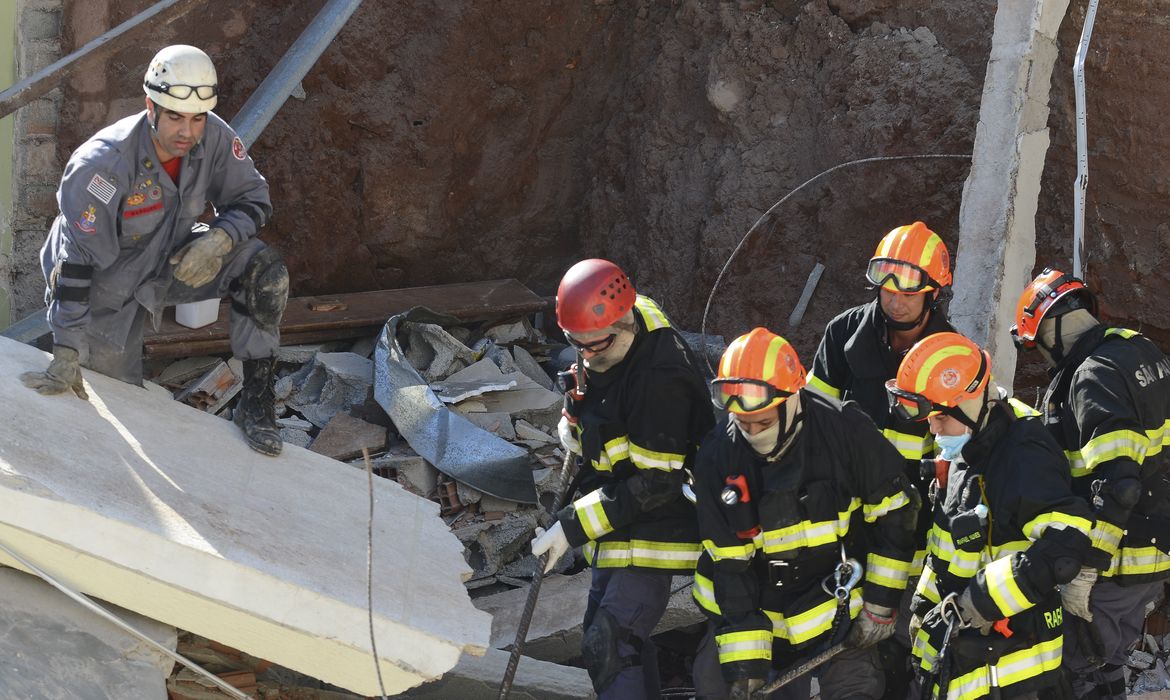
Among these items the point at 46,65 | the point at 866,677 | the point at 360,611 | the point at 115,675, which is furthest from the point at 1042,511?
the point at 46,65

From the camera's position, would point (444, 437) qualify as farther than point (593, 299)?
Yes

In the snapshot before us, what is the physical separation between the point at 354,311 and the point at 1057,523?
516 cm

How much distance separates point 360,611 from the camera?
13.6 feet

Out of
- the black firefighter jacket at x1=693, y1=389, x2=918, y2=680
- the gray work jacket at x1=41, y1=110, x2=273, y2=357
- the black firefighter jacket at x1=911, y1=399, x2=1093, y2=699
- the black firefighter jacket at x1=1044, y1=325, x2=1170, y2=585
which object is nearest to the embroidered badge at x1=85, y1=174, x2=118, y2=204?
the gray work jacket at x1=41, y1=110, x2=273, y2=357

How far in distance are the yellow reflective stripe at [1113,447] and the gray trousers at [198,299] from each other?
328 centimetres

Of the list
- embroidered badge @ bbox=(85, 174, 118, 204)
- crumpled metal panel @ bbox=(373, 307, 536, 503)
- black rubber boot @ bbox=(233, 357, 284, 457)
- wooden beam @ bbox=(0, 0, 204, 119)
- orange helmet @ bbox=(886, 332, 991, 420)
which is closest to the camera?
Result: orange helmet @ bbox=(886, 332, 991, 420)

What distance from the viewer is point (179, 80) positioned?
457 cm

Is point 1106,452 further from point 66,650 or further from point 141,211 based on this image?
point 141,211

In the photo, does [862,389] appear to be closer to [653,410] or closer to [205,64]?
[653,410]

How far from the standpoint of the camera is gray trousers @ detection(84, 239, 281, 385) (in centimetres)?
501

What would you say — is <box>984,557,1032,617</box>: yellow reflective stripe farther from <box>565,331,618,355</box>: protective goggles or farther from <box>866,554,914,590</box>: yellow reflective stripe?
<box>565,331,618,355</box>: protective goggles

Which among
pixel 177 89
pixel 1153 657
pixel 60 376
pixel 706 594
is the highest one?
pixel 177 89

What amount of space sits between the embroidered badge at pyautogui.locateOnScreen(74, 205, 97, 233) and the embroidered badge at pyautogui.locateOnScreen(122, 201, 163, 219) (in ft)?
0.45

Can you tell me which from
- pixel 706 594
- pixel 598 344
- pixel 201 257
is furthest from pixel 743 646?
pixel 201 257
